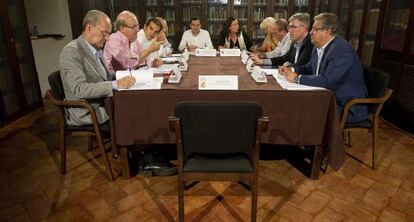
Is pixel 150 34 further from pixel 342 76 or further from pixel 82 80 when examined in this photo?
pixel 342 76

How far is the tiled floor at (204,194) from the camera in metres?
1.80

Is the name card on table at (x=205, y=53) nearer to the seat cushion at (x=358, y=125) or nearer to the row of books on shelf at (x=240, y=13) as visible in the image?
the seat cushion at (x=358, y=125)

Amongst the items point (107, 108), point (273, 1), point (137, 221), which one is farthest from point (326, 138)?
point (273, 1)

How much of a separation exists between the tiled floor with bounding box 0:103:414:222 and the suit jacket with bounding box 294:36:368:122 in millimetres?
529

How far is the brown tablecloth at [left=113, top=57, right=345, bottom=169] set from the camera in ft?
5.93

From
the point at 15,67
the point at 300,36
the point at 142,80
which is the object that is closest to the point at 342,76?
the point at 300,36

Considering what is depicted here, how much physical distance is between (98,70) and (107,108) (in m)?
0.41

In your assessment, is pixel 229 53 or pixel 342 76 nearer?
pixel 342 76

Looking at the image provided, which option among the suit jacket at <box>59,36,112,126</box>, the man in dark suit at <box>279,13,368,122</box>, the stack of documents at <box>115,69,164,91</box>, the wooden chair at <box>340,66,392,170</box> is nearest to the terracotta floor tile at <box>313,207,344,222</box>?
the wooden chair at <box>340,66,392,170</box>

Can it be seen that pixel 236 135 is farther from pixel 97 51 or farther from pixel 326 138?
pixel 97 51

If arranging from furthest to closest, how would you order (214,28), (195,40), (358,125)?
(214,28) → (195,40) → (358,125)

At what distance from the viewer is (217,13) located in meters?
5.49

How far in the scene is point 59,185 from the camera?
2115 millimetres

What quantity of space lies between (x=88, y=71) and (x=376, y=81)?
2075mm
